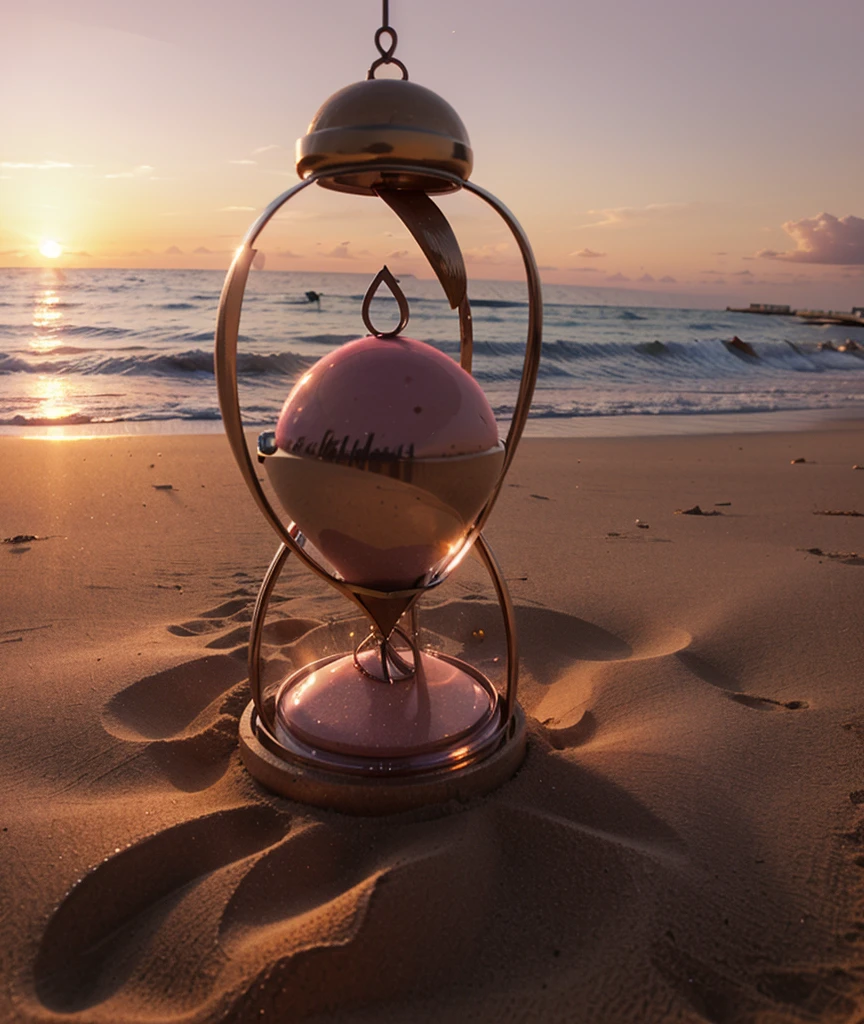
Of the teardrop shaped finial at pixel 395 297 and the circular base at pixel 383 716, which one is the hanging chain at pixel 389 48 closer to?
the teardrop shaped finial at pixel 395 297

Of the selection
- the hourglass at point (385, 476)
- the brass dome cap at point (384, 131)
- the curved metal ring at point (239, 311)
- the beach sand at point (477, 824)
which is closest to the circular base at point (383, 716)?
the hourglass at point (385, 476)

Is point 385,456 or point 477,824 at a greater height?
point 385,456

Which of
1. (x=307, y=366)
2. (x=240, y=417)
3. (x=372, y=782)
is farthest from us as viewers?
(x=307, y=366)

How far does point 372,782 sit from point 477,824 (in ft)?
0.92

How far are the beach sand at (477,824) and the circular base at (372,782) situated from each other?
0.05 meters

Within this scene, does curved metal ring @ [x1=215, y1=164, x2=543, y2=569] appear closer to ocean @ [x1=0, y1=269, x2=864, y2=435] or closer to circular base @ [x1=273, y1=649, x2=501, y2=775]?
circular base @ [x1=273, y1=649, x2=501, y2=775]

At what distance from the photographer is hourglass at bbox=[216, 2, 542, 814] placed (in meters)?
2.09

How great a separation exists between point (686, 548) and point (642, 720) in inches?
79.9

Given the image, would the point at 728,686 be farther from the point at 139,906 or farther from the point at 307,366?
the point at 307,366

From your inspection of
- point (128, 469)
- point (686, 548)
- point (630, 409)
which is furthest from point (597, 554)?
point (630, 409)

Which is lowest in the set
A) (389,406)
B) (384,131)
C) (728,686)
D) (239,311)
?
(728,686)

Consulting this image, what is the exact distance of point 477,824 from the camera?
216 centimetres

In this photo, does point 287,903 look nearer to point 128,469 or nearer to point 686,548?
point 686,548

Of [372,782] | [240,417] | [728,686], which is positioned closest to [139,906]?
[372,782]
